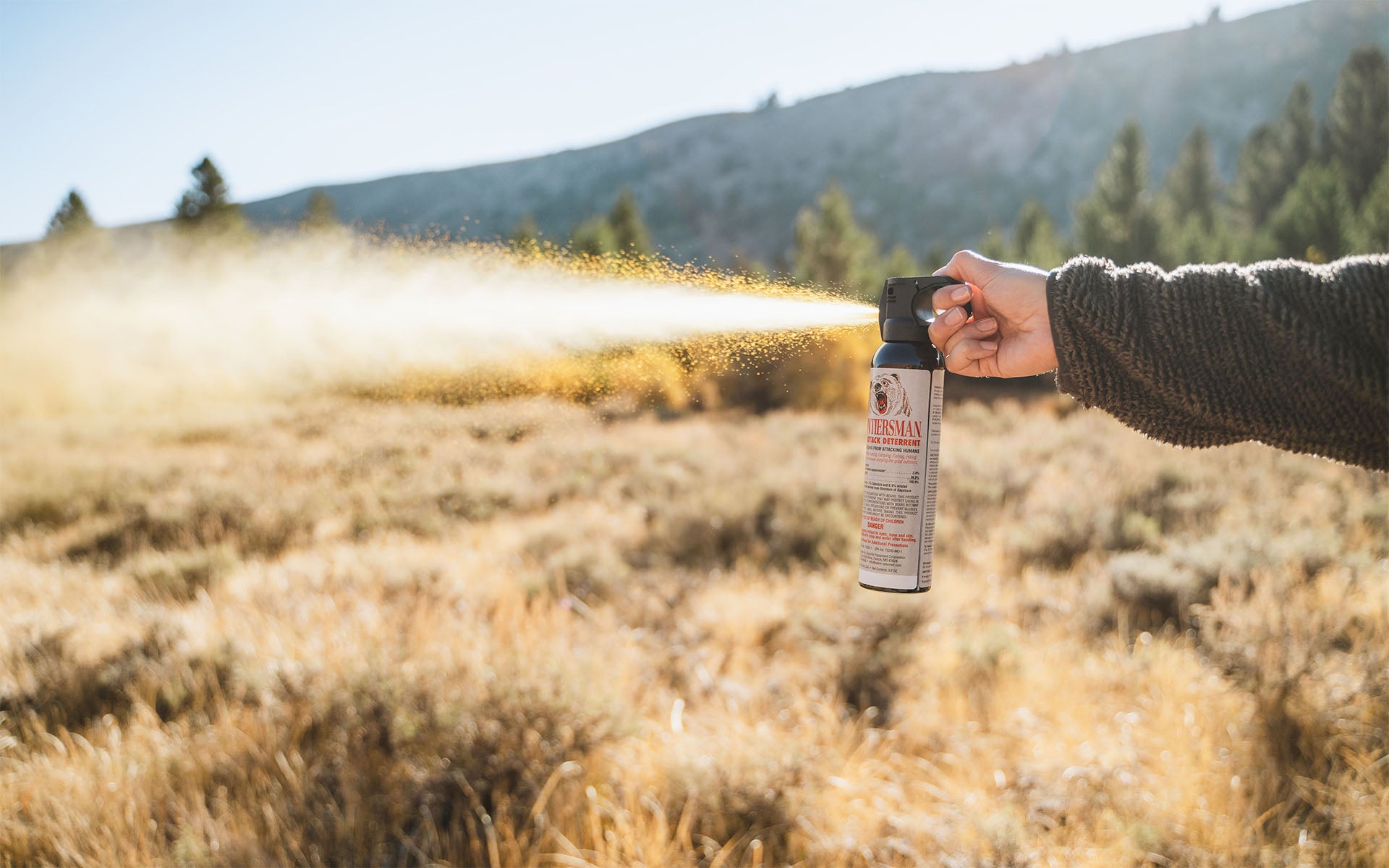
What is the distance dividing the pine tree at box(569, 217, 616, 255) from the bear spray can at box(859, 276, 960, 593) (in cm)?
2986

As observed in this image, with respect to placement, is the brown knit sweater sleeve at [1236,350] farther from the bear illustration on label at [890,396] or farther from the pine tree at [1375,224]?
the pine tree at [1375,224]

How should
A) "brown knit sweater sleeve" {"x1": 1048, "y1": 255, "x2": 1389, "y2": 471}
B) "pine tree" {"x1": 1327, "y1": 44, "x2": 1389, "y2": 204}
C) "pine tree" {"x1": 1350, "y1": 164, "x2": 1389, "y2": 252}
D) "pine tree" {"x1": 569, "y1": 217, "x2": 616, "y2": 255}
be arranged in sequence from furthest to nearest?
"pine tree" {"x1": 1327, "y1": 44, "x2": 1389, "y2": 204} < "pine tree" {"x1": 569, "y1": 217, "x2": 616, "y2": 255} < "pine tree" {"x1": 1350, "y1": 164, "x2": 1389, "y2": 252} < "brown knit sweater sleeve" {"x1": 1048, "y1": 255, "x2": 1389, "y2": 471}

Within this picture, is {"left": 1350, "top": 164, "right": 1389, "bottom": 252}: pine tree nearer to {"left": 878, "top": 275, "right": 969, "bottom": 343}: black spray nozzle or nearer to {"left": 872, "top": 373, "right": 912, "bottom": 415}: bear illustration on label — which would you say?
{"left": 878, "top": 275, "right": 969, "bottom": 343}: black spray nozzle

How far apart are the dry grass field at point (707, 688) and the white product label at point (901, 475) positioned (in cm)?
132

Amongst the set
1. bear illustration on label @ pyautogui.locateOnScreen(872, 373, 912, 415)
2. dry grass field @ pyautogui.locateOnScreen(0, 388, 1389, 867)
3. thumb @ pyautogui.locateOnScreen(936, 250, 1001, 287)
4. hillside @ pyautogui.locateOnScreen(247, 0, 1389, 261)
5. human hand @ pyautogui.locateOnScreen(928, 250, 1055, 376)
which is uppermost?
hillside @ pyautogui.locateOnScreen(247, 0, 1389, 261)

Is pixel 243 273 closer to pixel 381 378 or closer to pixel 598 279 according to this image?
pixel 381 378

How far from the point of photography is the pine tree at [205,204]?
90.9 ft

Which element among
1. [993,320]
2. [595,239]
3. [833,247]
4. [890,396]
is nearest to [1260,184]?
[833,247]

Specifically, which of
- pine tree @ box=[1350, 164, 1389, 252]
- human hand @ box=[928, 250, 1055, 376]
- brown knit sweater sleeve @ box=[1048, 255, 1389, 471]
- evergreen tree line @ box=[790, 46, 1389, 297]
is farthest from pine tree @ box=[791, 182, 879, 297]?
brown knit sweater sleeve @ box=[1048, 255, 1389, 471]

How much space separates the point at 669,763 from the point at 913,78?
158 m

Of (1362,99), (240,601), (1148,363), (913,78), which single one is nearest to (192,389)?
(240,601)

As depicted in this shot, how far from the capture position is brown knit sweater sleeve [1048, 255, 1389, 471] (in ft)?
5.84

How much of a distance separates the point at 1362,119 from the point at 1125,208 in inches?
729

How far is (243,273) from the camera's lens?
21.6 meters
